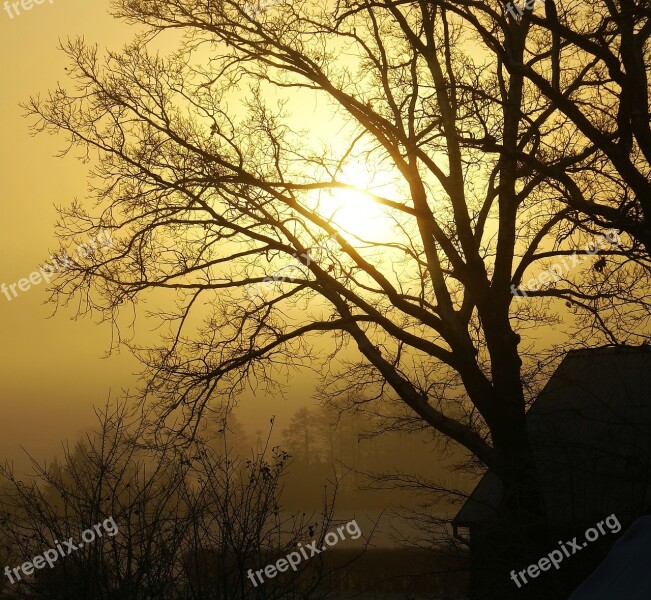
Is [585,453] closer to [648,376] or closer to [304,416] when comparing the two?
[648,376]

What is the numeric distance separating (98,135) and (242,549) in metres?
8.02

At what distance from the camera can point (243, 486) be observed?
8969 mm

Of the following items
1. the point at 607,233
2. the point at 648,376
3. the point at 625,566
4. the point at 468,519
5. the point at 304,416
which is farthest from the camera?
the point at 304,416

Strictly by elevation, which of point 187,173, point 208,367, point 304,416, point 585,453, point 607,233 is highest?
point 304,416

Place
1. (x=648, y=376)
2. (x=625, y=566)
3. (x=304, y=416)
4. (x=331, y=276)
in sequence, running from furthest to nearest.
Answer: (x=304, y=416), (x=648, y=376), (x=331, y=276), (x=625, y=566)

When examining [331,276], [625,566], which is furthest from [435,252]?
[625,566]

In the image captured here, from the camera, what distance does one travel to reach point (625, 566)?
4086mm

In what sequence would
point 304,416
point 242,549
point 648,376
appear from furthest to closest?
point 304,416, point 648,376, point 242,549

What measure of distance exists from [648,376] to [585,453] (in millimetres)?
7729

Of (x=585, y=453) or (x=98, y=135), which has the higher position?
(x=98, y=135)

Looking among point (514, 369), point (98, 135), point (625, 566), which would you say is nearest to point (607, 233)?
point (514, 369)

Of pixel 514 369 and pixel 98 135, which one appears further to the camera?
pixel 98 135

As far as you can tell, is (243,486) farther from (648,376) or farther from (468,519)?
(648,376)

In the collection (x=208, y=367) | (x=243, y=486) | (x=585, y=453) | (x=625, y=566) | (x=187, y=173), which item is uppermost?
(x=187, y=173)
